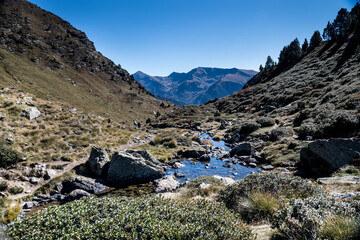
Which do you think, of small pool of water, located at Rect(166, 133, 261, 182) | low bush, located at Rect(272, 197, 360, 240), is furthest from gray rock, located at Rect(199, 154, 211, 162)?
low bush, located at Rect(272, 197, 360, 240)

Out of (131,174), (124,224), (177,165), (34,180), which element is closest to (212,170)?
(177,165)

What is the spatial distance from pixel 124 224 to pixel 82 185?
1282 centimetres

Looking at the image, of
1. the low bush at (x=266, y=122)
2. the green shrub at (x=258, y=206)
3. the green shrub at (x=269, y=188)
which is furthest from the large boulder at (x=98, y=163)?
the low bush at (x=266, y=122)

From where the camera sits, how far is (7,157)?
593 inches

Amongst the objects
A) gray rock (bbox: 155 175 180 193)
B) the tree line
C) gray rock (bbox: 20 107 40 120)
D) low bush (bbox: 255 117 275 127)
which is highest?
the tree line

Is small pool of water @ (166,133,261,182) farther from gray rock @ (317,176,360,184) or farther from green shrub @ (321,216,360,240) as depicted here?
green shrub @ (321,216,360,240)

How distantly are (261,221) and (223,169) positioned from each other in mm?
14785

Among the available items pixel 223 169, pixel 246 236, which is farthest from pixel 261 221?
pixel 223 169

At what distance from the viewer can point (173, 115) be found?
8212 centimetres

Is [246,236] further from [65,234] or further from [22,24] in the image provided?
[22,24]

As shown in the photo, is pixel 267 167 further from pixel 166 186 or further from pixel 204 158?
pixel 166 186

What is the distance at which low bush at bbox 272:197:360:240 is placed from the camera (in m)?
4.21

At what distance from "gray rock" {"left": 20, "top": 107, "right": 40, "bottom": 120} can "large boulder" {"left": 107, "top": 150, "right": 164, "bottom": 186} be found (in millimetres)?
15505

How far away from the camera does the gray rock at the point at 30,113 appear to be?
78.2ft
